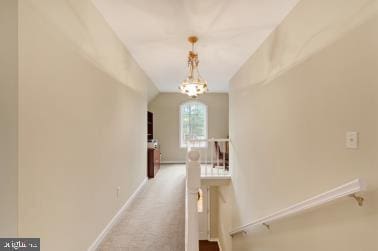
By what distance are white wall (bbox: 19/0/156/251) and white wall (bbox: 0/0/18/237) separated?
1.3 inches

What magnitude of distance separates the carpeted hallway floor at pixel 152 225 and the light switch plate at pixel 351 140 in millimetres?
1898

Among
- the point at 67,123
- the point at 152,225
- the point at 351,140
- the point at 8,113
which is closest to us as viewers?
the point at 8,113

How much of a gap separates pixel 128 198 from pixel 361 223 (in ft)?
10.1

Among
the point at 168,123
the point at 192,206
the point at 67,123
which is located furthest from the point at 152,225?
the point at 168,123

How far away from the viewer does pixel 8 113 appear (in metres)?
1.26

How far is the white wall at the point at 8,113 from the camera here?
4.12 ft

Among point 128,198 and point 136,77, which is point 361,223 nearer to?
point 128,198

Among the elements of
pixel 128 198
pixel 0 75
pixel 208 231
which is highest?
pixel 0 75

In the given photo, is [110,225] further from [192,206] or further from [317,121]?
[317,121]

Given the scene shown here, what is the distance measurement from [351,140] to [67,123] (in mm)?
2132

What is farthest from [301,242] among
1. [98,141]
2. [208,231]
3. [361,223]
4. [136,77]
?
[208,231]

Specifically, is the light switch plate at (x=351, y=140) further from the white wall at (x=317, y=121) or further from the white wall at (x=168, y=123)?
the white wall at (x=168, y=123)

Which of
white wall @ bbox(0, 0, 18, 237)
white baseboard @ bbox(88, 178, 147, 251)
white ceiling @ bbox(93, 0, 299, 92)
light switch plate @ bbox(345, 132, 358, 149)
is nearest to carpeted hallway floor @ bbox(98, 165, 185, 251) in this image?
white baseboard @ bbox(88, 178, 147, 251)

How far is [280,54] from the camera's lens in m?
2.70
